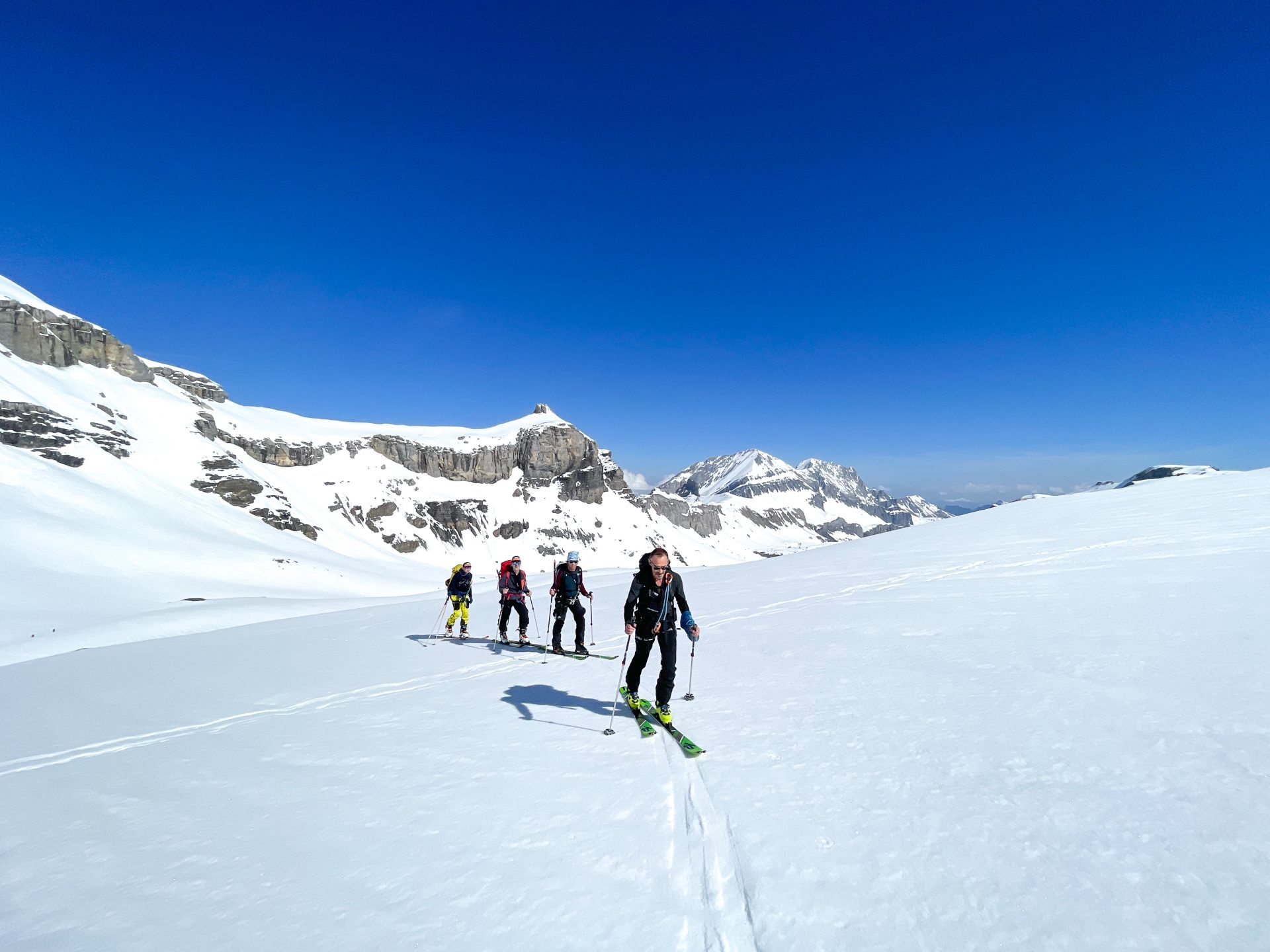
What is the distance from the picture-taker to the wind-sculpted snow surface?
11.9 feet

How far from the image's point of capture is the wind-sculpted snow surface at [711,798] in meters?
3.63

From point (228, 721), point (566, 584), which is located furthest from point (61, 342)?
point (566, 584)

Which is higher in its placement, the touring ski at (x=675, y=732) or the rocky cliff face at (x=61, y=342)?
the rocky cliff face at (x=61, y=342)

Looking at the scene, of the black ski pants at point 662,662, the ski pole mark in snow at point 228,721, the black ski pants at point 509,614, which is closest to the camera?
the ski pole mark in snow at point 228,721

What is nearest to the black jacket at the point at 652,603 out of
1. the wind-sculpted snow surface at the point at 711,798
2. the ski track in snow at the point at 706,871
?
the wind-sculpted snow surface at the point at 711,798

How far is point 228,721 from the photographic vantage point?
27.2 ft

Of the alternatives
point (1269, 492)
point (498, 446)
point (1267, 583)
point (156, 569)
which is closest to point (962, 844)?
point (1267, 583)

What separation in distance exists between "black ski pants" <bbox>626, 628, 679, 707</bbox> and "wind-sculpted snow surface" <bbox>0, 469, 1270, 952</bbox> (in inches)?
24.3

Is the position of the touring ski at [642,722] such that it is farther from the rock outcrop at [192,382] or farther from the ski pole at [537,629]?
the rock outcrop at [192,382]

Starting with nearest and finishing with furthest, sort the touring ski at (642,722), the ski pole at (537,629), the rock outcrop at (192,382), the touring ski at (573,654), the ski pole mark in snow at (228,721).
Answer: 1. the ski pole mark in snow at (228,721)
2. the touring ski at (642,722)
3. the touring ski at (573,654)
4. the ski pole at (537,629)
5. the rock outcrop at (192,382)

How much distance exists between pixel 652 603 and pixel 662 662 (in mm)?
908

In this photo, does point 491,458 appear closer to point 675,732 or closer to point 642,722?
point 642,722

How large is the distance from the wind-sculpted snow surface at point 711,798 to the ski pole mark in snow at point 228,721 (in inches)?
2.5

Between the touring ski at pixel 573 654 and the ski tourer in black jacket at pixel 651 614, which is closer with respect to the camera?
the ski tourer in black jacket at pixel 651 614
